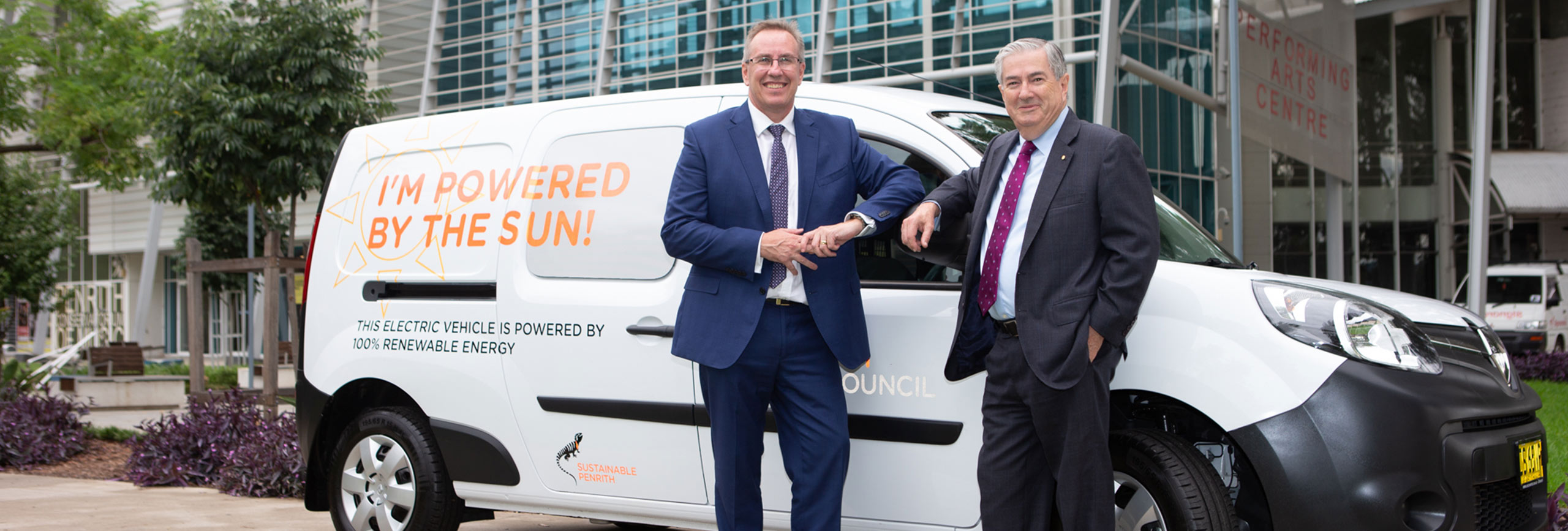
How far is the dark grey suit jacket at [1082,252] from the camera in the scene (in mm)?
2971

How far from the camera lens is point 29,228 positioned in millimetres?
21156

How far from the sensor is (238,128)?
10062mm

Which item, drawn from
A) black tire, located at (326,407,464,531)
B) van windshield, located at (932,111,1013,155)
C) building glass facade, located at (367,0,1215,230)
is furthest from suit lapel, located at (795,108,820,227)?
building glass facade, located at (367,0,1215,230)

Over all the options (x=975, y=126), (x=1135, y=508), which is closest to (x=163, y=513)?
(x=975, y=126)

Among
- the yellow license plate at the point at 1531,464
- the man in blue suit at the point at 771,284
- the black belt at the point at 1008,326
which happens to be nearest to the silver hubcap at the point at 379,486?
the man in blue suit at the point at 771,284

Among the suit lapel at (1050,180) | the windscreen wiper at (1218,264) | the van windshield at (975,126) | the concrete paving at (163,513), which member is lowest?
the concrete paving at (163,513)

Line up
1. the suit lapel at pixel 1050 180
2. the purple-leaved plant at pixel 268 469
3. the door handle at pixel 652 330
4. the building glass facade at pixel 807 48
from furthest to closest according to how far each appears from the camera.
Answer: the building glass facade at pixel 807 48 → the purple-leaved plant at pixel 268 469 → the door handle at pixel 652 330 → the suit lapel at pixel 1050 180

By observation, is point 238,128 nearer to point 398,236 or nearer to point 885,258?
point 398,236

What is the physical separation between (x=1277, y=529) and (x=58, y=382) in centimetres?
1962

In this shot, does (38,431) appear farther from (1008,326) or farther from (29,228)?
(29,228)

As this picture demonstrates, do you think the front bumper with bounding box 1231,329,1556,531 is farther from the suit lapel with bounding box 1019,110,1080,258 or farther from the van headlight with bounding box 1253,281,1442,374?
the suit lapel with bounding box 1019,110,1080,258

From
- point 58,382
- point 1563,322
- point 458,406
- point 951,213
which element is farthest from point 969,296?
point 1563,322

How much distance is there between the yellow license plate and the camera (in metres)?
3.26

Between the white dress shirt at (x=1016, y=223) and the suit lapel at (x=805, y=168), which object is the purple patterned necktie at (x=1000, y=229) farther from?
the suit lapel at (x=805, y=168)
